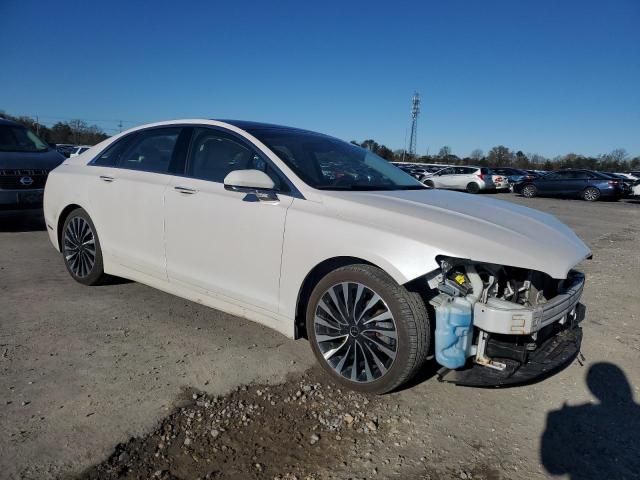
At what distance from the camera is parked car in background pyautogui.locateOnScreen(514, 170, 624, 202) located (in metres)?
21.1

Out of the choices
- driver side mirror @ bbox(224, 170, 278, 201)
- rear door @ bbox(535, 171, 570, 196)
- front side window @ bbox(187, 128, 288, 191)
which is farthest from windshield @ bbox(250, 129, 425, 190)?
rear door @ bbox(535, 171, 570, 196)

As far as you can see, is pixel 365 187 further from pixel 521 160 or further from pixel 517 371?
pixel 521 160

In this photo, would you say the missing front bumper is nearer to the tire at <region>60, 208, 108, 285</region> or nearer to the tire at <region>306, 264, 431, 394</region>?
the tire at <region>306, 264, 431, 394</region>

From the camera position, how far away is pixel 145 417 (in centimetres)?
254

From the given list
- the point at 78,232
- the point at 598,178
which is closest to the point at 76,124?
the point at 598,178

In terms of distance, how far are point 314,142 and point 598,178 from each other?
2146cm

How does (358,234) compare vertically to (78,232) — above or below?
above

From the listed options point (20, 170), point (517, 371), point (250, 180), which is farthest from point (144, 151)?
point (20, 170)

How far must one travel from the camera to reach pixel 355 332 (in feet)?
9.45

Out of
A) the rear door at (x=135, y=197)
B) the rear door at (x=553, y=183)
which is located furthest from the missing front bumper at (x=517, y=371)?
the rear door at (x=553, y=183)

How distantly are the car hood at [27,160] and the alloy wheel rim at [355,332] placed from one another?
6325 millimetres

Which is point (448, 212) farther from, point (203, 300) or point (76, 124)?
point (76, 124)

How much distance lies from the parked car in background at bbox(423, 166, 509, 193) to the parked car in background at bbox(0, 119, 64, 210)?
19.0 m

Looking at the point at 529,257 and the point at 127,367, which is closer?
the point at 529,257
